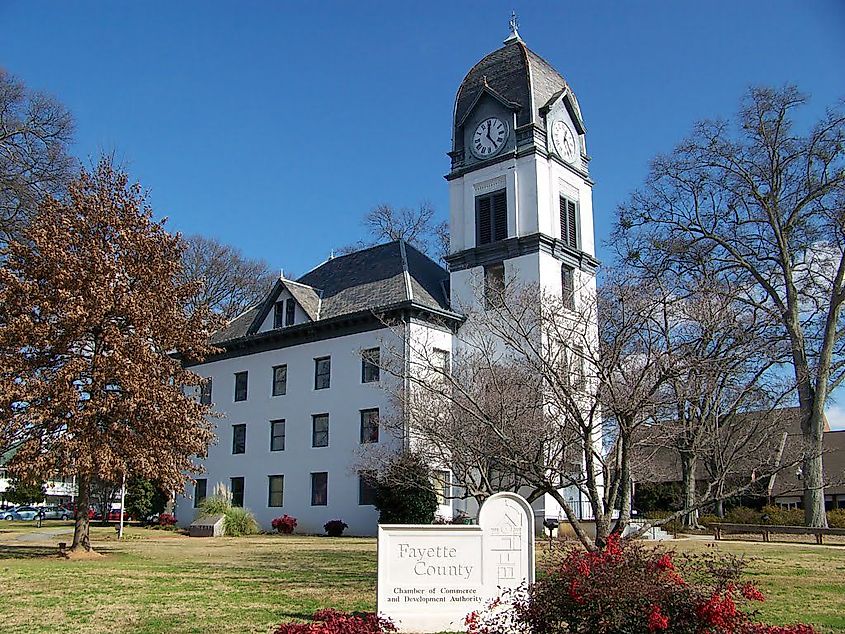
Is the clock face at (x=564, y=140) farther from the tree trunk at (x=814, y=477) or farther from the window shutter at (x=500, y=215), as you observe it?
the tree trunk at (x=814, y=477)

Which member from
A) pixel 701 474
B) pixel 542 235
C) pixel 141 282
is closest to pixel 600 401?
pixel 141 282

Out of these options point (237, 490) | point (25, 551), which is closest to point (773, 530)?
point (237, 490)

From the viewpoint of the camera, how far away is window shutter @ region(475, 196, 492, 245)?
135 feet

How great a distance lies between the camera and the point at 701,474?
53.9 meters

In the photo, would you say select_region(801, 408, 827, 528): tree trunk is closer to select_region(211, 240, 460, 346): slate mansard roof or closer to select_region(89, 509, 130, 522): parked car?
select_region(211, 240, 460, 346): slate mansard roof

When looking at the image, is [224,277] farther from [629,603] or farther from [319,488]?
[629,603]

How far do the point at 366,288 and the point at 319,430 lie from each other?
6909 mm

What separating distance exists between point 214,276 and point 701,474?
108 ft

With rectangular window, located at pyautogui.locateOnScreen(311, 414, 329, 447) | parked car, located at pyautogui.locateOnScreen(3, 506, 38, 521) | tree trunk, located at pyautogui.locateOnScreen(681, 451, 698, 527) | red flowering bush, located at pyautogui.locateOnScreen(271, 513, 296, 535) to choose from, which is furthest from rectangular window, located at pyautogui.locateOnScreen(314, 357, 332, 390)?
parked car, located at pyautogui.locateOnScreen(3, 506, 38, 521)

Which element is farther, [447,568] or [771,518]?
[771,518]

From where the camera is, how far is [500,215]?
40906 millimetres

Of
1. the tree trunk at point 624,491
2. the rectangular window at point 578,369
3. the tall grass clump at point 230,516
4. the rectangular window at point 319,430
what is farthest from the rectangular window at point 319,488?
the tree trunk at point 624,491

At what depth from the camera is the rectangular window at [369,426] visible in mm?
37906

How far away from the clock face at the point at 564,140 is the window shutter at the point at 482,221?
14.5ft
